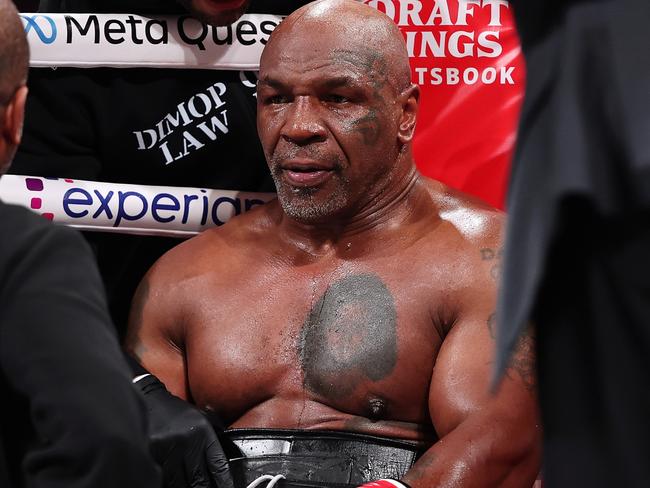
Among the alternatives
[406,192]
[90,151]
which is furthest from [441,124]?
[90,151]

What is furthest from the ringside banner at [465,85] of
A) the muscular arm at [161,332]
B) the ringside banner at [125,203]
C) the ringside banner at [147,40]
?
the muscular arm at [161,332]

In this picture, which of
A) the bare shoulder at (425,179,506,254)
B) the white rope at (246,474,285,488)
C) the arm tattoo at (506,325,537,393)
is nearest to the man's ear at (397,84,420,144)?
the bare shoulder at (425,179,506,254)

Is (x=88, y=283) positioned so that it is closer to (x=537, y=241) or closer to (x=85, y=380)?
(x=85, y=380)

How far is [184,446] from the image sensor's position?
1.99m

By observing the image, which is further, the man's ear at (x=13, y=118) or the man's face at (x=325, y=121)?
the man's face at (x=325, y=121)

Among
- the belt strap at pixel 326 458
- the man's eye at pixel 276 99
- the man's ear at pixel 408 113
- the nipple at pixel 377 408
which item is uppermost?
the man's eye at pixel 276 99

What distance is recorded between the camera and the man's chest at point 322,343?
2129mm

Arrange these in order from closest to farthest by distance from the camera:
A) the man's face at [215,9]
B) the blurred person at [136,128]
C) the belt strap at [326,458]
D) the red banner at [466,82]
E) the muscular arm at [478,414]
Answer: the muscular arm at [478,414] → the belt strap at [326,458] → the man's face at [215,9] → the blurred person at [136,128] → the red banner at [466,82]

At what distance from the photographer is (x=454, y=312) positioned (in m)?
2.13

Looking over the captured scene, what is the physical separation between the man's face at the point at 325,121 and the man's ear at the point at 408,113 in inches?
1.5

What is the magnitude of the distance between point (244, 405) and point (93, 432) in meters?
1.03

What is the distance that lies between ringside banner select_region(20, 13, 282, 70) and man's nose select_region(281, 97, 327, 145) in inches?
14.1

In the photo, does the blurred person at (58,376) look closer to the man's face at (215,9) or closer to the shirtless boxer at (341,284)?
the shirtless boxer at (341,284)

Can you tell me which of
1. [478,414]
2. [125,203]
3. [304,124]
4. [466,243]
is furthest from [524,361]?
[125,203]
